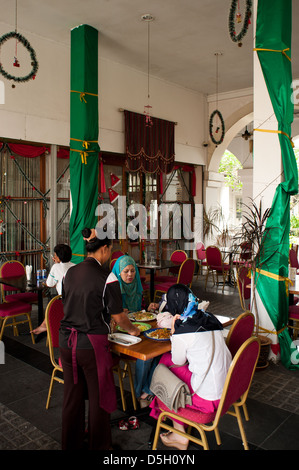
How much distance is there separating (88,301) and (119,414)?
4.40 feet

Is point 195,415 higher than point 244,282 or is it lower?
lower

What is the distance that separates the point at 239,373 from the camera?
7.82 ft

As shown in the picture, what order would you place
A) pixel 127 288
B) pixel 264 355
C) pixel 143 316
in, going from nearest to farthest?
pixel 143 316 < pixel 127 288 < pixel 264 355

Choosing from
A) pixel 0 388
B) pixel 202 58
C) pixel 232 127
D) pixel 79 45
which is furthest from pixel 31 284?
pixel 232 127

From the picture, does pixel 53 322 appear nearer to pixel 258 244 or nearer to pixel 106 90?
pixel 258 244

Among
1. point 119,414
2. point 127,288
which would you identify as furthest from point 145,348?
point 127,288

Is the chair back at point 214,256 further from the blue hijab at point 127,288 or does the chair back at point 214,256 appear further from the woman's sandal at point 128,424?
the woman's sandal at point 128,424

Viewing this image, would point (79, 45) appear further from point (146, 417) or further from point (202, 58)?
point (146, 417)

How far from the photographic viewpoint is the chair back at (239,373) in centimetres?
230

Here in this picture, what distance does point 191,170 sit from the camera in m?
10.5

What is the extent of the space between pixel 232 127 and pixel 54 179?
5.25 metres

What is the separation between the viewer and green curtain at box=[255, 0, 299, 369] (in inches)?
175

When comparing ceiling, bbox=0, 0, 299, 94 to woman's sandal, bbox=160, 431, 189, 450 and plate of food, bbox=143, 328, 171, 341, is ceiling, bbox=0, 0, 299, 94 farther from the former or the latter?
woman's sandal, bbox=160, 431, 189, 450

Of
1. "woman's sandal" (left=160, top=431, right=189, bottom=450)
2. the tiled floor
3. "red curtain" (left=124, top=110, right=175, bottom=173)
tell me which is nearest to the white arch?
"red curtain" (left=124, top=110, right=175, bottom=173)
